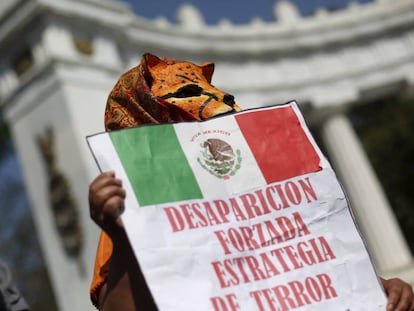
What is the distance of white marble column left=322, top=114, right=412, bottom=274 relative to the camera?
3397 cm

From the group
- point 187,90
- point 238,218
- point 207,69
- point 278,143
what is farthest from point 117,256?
point 207,69

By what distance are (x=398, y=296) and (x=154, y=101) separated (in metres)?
1.80

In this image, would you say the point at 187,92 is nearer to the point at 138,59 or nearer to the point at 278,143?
the point at 278,143

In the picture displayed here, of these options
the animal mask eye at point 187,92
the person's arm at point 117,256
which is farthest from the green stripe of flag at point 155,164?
the animal mask eye at point 187,92

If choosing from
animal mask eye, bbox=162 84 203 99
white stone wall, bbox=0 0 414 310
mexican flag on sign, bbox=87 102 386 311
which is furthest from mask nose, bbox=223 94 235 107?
white stone wall, bbox=0 0 414 310

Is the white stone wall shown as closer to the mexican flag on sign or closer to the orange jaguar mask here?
the orange jaguar mask

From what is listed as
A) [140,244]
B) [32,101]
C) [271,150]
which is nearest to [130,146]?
[140,244]

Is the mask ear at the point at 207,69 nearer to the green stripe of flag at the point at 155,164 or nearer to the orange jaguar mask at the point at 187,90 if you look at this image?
the orange jaguar mask at the point at 187,90

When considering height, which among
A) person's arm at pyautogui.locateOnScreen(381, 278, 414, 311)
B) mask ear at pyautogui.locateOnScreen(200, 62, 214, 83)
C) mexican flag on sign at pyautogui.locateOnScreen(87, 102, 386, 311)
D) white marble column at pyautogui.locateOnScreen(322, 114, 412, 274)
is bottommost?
person's arm at pyautogui.locateOnScreen(381, 278, 414, 311)

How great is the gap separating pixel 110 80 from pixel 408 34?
20.6m

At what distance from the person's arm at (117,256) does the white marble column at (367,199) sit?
31058 millimetres

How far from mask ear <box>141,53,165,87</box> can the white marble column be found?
30.2 meters

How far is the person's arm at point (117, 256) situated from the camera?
11.3 ft

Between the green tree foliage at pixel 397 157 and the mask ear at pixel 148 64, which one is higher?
the green tree foliage at pixel 397 157
